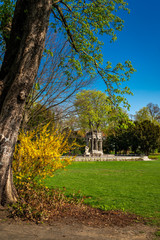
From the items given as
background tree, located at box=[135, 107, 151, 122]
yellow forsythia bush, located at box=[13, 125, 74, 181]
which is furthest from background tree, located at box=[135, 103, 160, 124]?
yellow forsythia bush, located at box=[13, 125, 74, 181]

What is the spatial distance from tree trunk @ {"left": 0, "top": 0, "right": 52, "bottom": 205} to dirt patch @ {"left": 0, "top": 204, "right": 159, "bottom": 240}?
2.91ft

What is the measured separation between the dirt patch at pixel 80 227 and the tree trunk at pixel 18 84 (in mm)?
888

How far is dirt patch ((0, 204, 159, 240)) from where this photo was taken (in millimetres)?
3363

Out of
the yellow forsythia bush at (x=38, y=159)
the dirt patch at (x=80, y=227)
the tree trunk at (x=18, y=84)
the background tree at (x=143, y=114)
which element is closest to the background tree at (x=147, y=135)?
the background tree at (x=143, y=114)

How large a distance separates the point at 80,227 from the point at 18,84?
120 inches

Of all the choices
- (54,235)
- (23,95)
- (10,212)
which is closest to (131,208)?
(54,235)

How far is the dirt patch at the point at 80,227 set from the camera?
336 cm

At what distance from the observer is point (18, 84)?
418 centimetres

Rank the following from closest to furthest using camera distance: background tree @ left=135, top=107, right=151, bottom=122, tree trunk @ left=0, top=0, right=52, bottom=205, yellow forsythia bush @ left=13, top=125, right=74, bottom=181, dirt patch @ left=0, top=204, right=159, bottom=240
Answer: dirt patch @ left=0, top=204, right=159, bottom=240
tree trunk @ left=0, top=0, right=52, bottom=205
yellow forsythia bush @ left=13, top=125, right=74, bottom=181
background tree @ left=135, top=107, right=151, bottom=122

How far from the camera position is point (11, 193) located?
4.47 m

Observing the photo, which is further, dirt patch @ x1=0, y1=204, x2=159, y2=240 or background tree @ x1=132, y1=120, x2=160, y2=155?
background tree @ x1=132, y1=120, x2=160, y2=155

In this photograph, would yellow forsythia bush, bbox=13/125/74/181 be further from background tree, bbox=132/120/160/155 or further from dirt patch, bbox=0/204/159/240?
background tree, bbox=132/120/160/155

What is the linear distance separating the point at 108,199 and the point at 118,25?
5.89 m

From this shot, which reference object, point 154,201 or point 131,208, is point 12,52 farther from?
point 154,201
